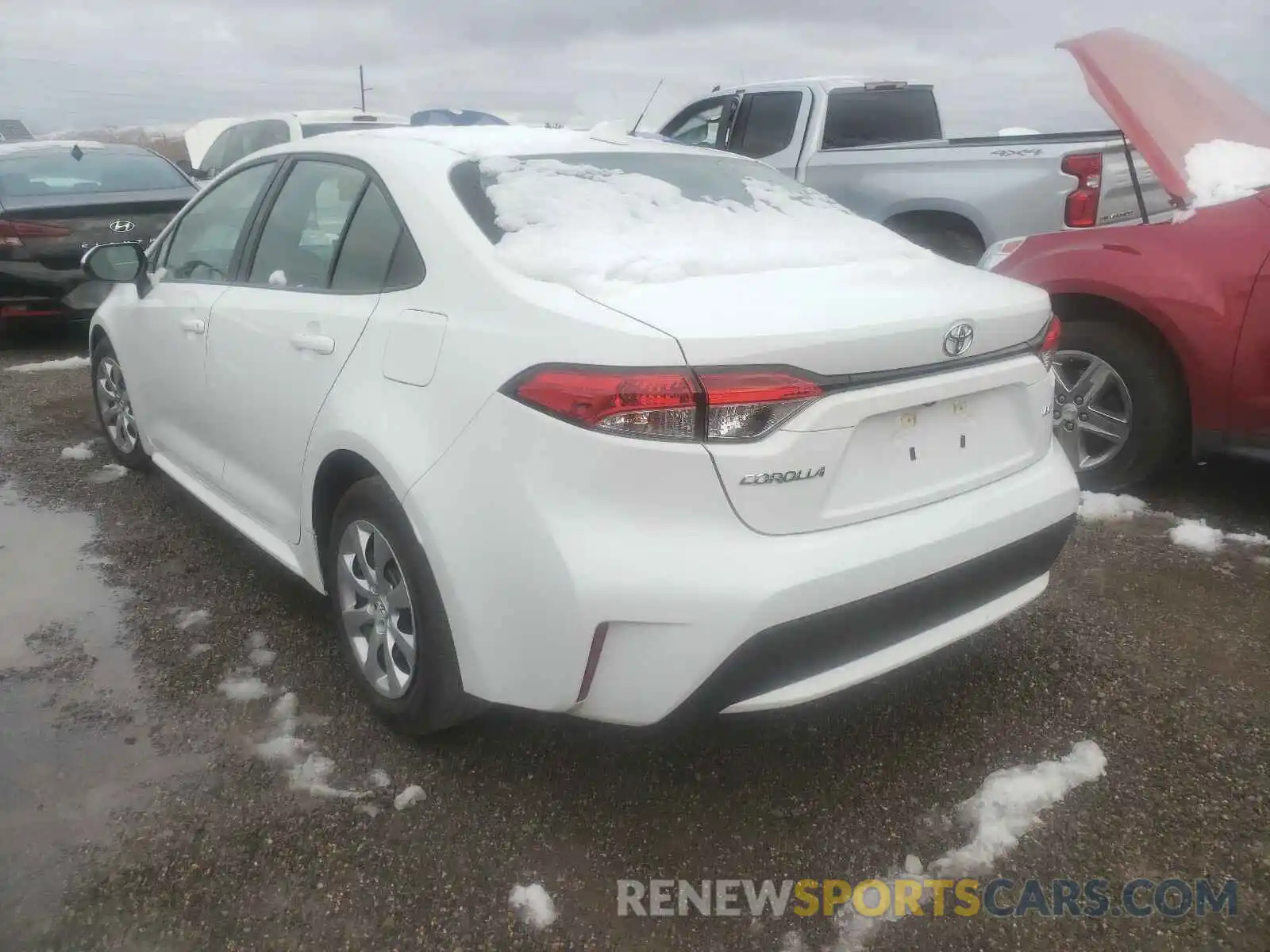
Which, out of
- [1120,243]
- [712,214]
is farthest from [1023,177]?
[712,214]

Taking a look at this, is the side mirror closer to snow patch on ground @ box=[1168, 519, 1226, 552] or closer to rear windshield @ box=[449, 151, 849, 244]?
rear windshield @ box=[449, 151, 849, 244]

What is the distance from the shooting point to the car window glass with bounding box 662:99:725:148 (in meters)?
8.23

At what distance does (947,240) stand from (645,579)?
210 inches

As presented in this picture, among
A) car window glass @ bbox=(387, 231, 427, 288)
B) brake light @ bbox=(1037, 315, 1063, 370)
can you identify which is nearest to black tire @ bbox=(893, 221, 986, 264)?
brake light @ bbox=(1037, 315, 1063, 370)

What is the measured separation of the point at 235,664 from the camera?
10.1 ft

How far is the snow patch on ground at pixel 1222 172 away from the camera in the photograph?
386cm

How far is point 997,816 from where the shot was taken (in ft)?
7.75

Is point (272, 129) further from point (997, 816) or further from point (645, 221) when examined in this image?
point (997, 816)

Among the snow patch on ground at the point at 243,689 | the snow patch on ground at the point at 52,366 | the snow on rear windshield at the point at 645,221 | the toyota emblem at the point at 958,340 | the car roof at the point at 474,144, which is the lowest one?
the snow patch on ground at the point at 52,366

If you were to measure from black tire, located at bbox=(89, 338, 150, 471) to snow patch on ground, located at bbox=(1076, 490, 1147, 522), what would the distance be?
4046 mm

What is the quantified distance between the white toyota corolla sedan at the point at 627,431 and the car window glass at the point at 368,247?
0.01 m

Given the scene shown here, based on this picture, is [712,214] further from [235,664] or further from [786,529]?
[235,664]

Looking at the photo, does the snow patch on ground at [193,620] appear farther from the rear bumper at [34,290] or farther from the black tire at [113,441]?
the rear bumper at [34,290]

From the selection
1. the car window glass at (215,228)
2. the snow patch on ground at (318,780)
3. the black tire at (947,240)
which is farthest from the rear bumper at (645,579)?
the black tire at (947,240)
